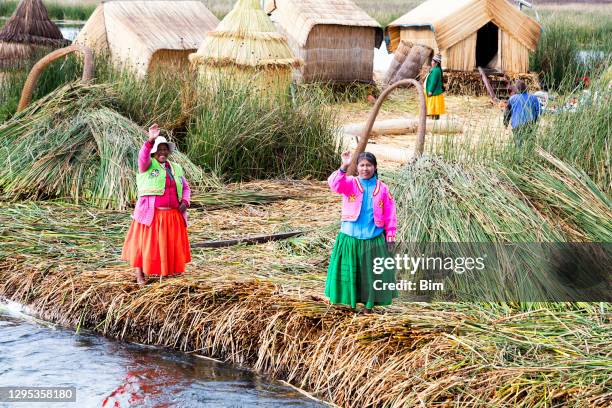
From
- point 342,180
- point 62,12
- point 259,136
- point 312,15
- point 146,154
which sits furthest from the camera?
point 62,12

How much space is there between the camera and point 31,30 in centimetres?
1489

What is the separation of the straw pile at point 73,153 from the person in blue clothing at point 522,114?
8.74 ft

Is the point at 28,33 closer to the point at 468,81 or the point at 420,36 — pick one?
the point at 420,36

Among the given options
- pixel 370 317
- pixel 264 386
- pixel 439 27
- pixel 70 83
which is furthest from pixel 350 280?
pixel 439 27

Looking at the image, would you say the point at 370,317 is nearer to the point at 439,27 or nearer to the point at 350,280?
the point at 350,280

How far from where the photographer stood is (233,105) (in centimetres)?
916

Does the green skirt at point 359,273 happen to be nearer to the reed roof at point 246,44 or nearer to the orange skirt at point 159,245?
the orange skirt at point 159,245

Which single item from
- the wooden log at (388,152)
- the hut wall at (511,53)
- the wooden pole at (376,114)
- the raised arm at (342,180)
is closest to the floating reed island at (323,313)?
the wooden pole at (376,114)

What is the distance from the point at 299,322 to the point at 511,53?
525 inches

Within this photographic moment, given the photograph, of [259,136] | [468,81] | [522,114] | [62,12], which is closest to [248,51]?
[259,136]

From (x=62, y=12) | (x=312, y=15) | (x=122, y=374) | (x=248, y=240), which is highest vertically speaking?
(x=62, y=12)

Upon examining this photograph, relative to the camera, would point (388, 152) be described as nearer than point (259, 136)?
No

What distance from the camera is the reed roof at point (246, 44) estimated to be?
35.9 feet

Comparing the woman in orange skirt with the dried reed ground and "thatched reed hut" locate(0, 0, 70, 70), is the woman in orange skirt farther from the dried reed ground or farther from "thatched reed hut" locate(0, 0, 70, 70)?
"thatched reed hut" locate(0, 0, 70, 70)
